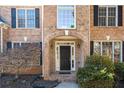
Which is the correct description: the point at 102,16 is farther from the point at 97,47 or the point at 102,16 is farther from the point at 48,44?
the point at 48,44

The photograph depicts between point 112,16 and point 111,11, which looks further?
point 111,11

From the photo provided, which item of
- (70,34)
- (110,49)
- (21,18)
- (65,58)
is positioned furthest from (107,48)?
(21,18)

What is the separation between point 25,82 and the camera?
49.3ft

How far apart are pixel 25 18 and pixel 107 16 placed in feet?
18.3

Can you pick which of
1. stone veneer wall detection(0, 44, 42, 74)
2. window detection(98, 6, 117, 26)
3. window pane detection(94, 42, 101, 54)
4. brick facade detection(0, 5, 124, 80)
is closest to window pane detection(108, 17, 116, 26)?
window detection(98, 6, 117, 26)

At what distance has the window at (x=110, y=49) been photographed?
1727cm

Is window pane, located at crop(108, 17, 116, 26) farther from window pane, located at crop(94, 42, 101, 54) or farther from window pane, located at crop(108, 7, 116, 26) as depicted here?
window pane, located at crop(94, 42, 101, 54)

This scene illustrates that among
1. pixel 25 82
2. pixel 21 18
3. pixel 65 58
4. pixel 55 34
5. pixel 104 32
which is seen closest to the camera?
pixel 25 82

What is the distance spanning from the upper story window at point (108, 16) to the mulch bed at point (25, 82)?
5.13 m

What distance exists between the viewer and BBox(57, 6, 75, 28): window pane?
16.2m

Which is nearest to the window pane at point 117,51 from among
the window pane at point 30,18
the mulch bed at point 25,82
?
the mulch bed at point 25,82

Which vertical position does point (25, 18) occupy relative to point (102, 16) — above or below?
below
